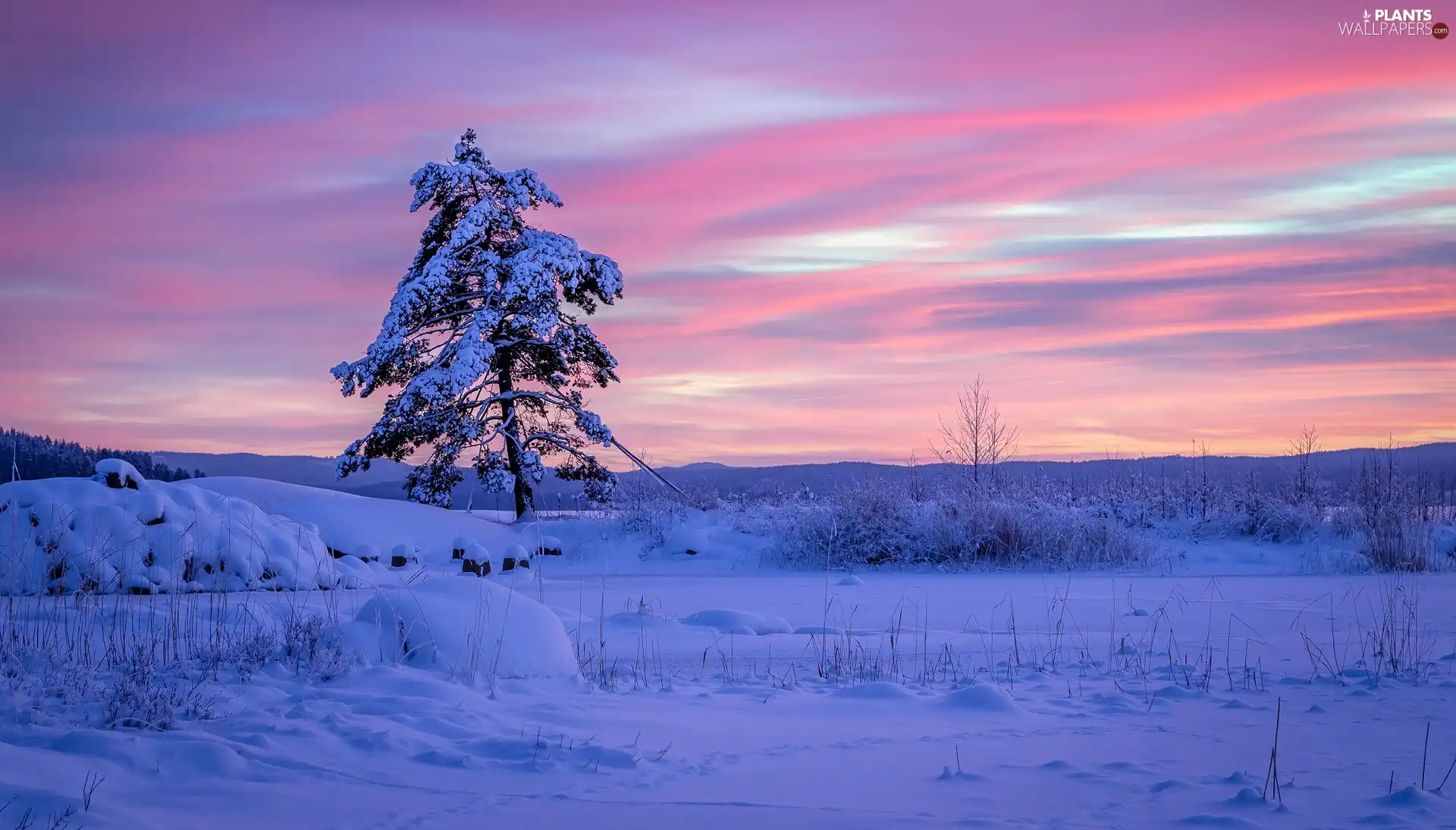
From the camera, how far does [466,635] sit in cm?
568

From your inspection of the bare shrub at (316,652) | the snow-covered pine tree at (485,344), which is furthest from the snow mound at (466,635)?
the snow-covered pine tree at (485,344)

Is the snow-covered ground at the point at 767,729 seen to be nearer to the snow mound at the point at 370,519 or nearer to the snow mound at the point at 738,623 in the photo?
the snow mound at the point at 738,623

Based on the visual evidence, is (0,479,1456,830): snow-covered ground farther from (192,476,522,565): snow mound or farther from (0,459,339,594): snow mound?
(192,476,522,565): snow mound

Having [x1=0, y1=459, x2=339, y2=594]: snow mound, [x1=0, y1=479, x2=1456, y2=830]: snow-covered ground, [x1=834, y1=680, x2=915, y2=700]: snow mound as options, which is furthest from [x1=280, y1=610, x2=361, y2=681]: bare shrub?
[x1=0, y1=459, x2=339, y2=594]: snow mound

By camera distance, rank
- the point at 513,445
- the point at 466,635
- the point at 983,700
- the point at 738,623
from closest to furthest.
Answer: the point at 983,700
the point at 466,635
the point at 738,623
the point at 513,445

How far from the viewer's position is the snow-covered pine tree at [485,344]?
799 inches

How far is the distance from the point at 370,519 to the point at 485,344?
15.2 ft

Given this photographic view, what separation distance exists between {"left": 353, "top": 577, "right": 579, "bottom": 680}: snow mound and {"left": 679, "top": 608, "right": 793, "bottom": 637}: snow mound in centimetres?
233

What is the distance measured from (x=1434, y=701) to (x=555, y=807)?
4.49m

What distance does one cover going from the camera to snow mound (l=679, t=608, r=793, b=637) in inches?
320

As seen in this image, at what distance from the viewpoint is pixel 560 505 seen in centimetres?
2152

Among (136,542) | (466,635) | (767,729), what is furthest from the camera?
(136,542)

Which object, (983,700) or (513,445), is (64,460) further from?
(983,700)

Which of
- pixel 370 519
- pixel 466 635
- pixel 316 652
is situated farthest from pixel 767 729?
pixel 370 519
